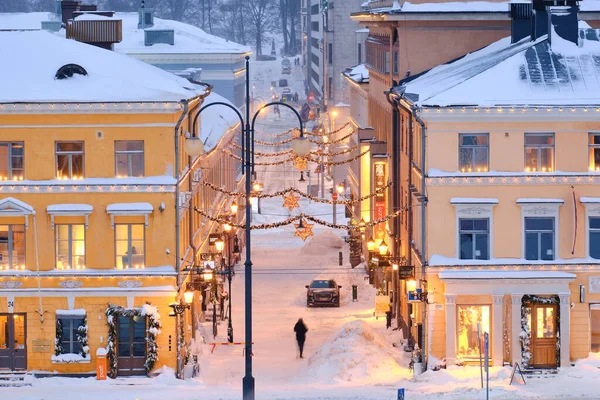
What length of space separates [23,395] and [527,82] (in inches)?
732

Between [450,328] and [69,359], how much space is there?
12167 millimetres

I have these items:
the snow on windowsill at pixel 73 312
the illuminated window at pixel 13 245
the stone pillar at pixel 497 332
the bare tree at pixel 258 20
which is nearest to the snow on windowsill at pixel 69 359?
the snow on windowsill at pixel 73 312

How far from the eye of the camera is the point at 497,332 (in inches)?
1665

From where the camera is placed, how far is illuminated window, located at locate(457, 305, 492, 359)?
139ft

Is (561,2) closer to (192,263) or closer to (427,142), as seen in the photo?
(427,142)

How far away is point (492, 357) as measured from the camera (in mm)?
42312

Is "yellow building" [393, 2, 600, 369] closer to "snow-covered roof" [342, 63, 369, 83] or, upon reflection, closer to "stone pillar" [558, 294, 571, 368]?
"stone pillar" [558, 294, 571, 368]

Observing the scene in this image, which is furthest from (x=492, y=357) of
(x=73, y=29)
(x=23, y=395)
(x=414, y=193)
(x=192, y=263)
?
(x=73, y=29)

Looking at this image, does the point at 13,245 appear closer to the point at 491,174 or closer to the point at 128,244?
the point at 128,244

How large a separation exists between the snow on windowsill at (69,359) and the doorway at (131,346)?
1048 millimetres

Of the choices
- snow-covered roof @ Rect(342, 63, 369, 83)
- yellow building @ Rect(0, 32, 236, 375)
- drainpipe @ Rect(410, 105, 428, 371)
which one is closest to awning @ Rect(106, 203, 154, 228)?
yellow building @ Rect(0, 32, 236, 375)

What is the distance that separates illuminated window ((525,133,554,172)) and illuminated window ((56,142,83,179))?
14.2m

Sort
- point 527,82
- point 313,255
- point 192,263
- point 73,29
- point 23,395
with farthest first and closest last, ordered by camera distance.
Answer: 1. point 313,255
2. point 73,29
3. point 192,263
4. point 527,82
5. point 23,395

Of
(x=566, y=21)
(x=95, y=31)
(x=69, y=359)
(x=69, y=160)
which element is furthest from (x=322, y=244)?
(x=69, y=160)
